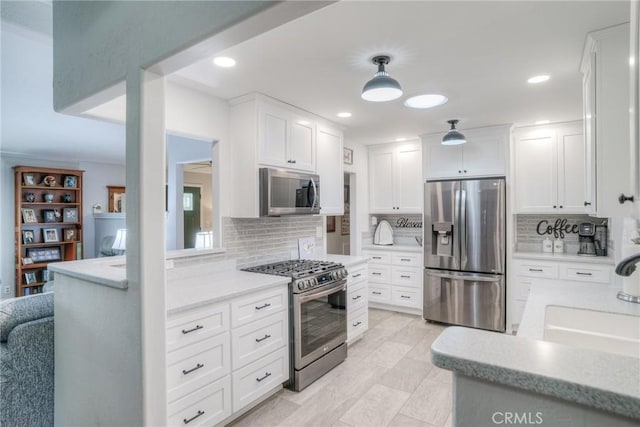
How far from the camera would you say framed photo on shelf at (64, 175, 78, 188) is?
6.26 meters

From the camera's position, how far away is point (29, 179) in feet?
19.1

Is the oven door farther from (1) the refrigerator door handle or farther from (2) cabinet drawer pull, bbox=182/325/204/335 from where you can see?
(1) the refrigerator door handle

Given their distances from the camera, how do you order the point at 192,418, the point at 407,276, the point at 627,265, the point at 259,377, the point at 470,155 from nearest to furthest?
the point at 627,265 < the point at 192,418 < the point at 259,377 < the point at 470,155 < the point at 407,276

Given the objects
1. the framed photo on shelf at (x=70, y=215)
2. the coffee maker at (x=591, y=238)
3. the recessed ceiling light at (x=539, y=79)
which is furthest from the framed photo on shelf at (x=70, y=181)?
the coffee maker at (x=591, y=238)

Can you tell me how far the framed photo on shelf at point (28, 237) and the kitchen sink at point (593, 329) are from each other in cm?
743

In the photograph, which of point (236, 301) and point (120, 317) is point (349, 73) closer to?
point (236, 301)

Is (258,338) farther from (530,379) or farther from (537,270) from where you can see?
(537,270)

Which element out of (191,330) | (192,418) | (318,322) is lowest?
(192,418)

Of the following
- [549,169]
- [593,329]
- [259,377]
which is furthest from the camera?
[549,169]

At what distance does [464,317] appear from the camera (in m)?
4.07

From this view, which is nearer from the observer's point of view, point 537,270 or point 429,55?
point 429,55

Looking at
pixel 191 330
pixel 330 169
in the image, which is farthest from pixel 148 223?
pixel 330 169

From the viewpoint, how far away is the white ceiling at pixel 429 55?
1714 mm

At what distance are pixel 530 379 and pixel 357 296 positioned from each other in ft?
9.64
